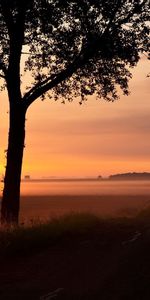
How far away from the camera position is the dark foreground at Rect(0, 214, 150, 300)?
A: 1134 centimetres

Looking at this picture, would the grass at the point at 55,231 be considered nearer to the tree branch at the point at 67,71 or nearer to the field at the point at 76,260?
the field at the point at 76,260

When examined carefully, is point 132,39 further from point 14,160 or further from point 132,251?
point 132,251

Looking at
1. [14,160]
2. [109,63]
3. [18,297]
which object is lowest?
[18,297]

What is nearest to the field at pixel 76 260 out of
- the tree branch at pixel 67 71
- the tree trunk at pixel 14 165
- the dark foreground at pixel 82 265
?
the dark foreground at pixel 82 265

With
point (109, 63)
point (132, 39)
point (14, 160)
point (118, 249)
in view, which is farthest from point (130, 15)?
point (118, 249)

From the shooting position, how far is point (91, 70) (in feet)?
80.5

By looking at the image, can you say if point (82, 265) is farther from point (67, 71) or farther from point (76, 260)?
point (67, 71)

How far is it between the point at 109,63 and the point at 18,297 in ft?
48.9

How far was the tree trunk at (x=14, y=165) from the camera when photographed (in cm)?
2209

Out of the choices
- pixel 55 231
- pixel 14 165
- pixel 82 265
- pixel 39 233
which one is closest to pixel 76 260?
pixel 82 265

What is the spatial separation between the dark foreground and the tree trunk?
9.79 ft

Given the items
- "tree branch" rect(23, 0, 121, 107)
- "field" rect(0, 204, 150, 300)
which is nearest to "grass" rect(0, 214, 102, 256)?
"field" rect(0, 204, 150, 300)

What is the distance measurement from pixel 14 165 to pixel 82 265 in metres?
8.65

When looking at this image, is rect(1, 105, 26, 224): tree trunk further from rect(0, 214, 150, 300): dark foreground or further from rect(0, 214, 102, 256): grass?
rect(0, 214, 150, 300): dark foreground
